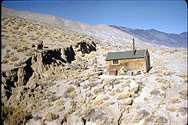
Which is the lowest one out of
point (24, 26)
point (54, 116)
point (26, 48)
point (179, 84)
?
point (54, 116)

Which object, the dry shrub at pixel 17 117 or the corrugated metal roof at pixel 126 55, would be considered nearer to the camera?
the dry shrub at pixel 17 117

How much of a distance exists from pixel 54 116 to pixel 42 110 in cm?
193

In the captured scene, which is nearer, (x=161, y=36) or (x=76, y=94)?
(x=76, y=94)

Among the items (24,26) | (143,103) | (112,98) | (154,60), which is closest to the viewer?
(143,103)

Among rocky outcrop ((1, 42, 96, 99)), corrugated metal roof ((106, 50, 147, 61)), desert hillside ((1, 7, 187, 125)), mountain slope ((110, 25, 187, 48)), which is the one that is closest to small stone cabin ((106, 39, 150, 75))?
corrugated metal roof ((106, 50, 147, 61))

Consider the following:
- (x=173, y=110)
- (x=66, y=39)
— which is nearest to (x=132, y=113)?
(x=173, y=110)

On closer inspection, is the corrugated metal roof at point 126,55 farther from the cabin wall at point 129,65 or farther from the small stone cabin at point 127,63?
the cabin wall at point 129,65

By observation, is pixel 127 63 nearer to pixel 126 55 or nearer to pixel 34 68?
pixel 126 55

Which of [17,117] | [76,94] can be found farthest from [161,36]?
[17,117]

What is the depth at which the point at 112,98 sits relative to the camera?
2636 cm

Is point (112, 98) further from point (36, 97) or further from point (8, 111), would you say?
point (8, 111)

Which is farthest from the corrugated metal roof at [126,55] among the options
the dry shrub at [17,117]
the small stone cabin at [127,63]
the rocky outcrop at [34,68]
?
the dry shrub at [17,117]

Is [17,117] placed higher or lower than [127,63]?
lower

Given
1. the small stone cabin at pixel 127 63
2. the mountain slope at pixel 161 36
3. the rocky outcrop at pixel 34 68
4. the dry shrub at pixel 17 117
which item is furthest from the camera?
the mountain slope at pixel 161 36
